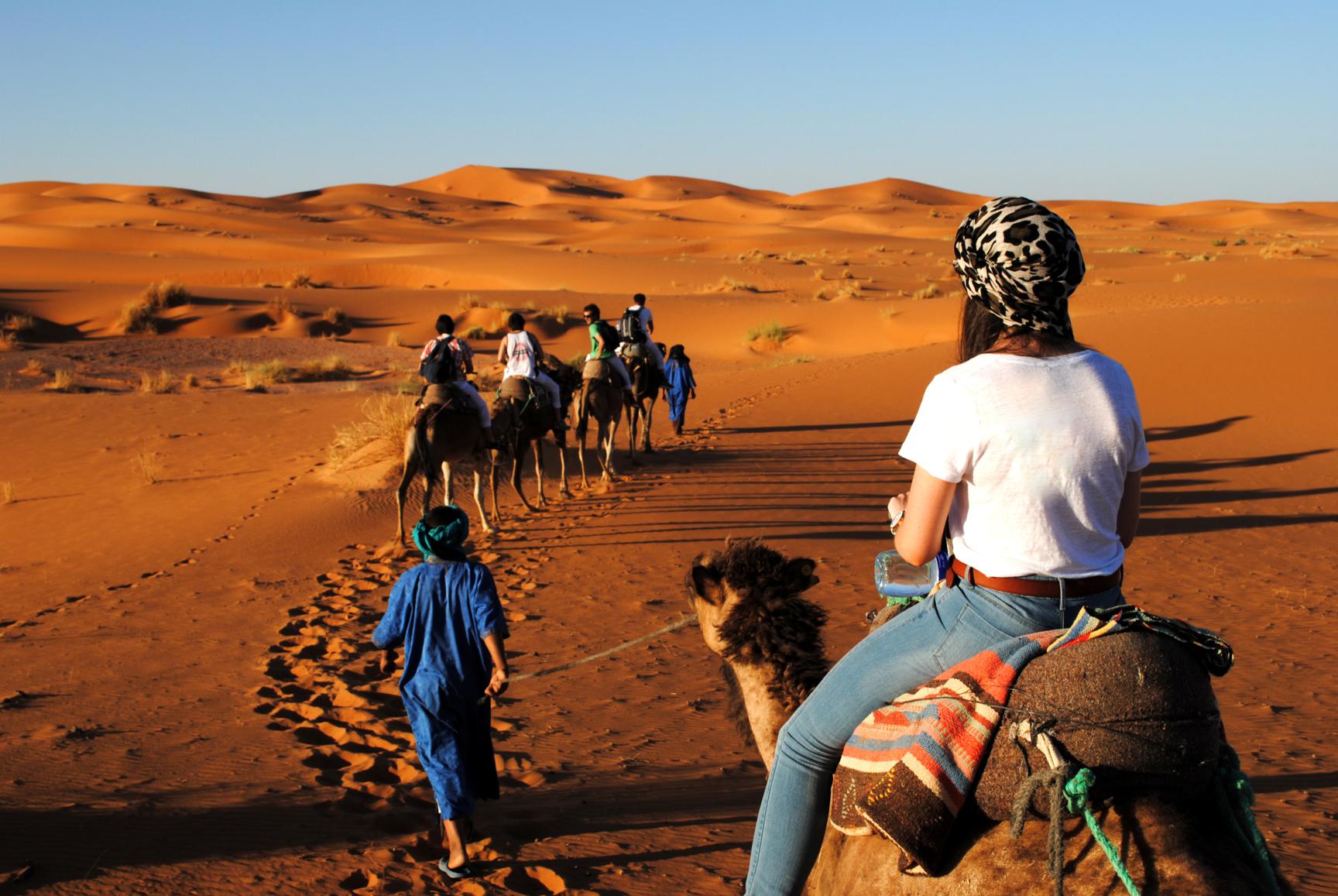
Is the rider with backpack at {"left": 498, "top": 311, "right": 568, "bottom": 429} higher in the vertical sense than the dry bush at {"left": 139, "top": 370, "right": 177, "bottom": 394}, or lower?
higher

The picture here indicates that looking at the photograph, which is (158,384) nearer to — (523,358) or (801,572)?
(523,358)

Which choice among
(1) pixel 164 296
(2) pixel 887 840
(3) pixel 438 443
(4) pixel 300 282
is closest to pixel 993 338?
(2) pixel 887 840

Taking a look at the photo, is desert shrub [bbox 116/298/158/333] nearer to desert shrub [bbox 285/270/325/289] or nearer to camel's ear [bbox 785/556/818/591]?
desert shrub [bbox 285/270/325/289]

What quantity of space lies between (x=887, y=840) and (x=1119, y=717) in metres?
0.68

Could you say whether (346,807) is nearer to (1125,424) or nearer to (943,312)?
(1125,424)

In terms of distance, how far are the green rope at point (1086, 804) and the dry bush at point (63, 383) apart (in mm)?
24219

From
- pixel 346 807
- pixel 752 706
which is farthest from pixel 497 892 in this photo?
pixel 752 706

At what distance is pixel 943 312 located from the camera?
39469mm

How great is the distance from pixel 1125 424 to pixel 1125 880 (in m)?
1.01

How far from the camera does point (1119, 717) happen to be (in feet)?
7.88

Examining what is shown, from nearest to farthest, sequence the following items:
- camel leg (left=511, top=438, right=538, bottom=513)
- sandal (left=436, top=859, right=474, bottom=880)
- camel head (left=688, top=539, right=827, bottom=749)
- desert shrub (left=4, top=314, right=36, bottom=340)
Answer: camel head (left=688, top=539, right=827, bottom=749), sandal (left=436, top=859, right=474, bottom=880), camel leg (left=511, top=438, right=538, bottom=513), desert shrub (left=4, top=314, right=36, bottom=340)

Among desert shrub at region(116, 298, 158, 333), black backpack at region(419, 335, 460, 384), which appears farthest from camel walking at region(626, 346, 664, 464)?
desert shrub at region(116, 298, 158, 333)

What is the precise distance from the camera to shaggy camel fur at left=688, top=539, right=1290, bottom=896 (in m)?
2.30

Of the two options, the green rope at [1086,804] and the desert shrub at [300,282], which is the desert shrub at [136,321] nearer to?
the desert shrub at [300,282]
